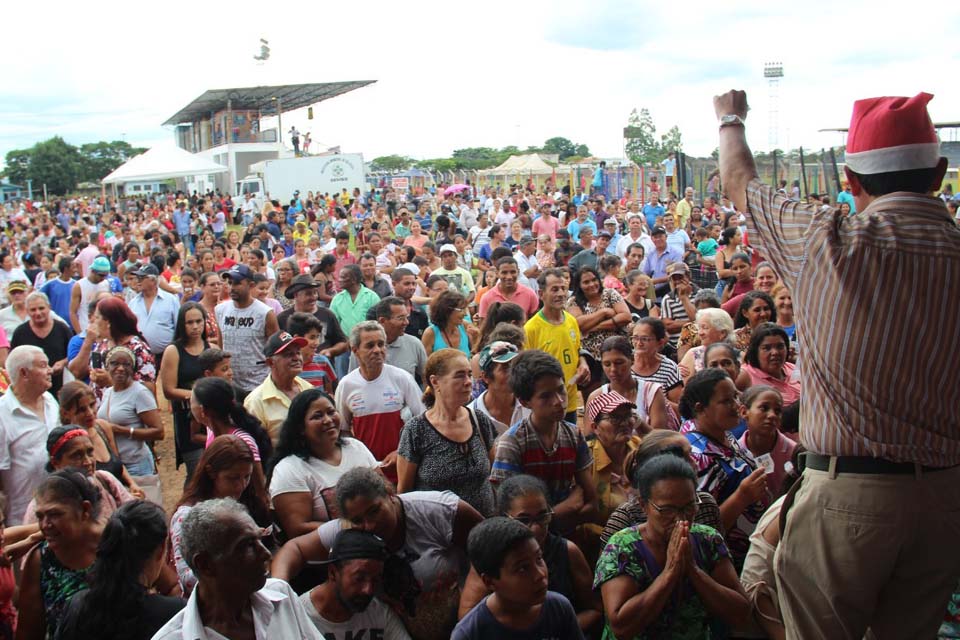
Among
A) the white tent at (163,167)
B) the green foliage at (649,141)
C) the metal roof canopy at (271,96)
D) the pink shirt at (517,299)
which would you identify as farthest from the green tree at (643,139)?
the pink shirt at (517,299)

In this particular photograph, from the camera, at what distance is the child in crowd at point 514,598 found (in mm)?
3303

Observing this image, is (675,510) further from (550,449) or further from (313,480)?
(313,480)

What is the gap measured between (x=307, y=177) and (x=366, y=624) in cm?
3496

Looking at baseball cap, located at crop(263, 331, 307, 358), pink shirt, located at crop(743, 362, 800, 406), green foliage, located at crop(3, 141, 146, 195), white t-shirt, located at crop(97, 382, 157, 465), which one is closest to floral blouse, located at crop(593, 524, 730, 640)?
pink shirt, located at crop(743, 362, 800, 406)

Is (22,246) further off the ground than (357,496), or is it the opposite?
(22,246)

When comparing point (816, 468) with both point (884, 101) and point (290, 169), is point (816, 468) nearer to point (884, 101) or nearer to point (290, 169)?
point (884, 101)

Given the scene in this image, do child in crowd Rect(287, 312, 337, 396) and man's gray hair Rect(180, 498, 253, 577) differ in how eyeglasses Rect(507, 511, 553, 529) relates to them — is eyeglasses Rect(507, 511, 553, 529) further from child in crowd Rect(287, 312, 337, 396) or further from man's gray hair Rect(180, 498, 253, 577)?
child in crowd Rect(287, 312, 337, 396)

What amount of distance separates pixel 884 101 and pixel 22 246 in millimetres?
18729

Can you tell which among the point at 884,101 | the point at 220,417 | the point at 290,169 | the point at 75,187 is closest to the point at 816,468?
the point at 884,101

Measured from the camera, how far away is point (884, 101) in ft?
7.54

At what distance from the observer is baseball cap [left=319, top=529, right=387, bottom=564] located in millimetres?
3559

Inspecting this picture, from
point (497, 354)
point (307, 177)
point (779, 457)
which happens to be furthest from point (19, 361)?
point (307, 177)

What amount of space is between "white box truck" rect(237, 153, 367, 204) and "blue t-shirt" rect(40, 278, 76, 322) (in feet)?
84.7

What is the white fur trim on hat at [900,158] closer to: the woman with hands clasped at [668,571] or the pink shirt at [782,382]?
the woman with hands clasped at [668,571]
